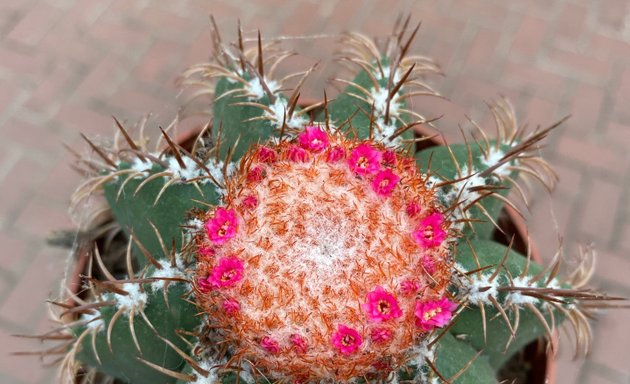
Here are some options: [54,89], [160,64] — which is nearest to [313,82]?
[160,64]

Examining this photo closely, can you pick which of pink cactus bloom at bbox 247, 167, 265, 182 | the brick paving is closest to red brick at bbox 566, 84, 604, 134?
the brick paving

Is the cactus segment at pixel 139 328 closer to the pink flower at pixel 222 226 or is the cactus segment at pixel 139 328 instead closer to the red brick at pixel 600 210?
the pink flower at pixel 222 226

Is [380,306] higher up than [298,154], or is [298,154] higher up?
[298,154]

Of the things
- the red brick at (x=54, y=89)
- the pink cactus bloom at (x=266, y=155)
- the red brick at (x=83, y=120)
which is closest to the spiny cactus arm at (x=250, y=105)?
the pink cactus bloom at (x=266, y=155)

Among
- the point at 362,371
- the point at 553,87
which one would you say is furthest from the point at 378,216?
the point at 553,87

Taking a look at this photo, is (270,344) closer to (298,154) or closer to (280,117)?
(298,154)

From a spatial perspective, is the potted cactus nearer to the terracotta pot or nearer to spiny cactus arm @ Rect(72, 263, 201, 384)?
spiny cactus arm @ Rect(72, 263, 201, 384)

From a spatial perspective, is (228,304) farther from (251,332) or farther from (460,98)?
(460,98)
